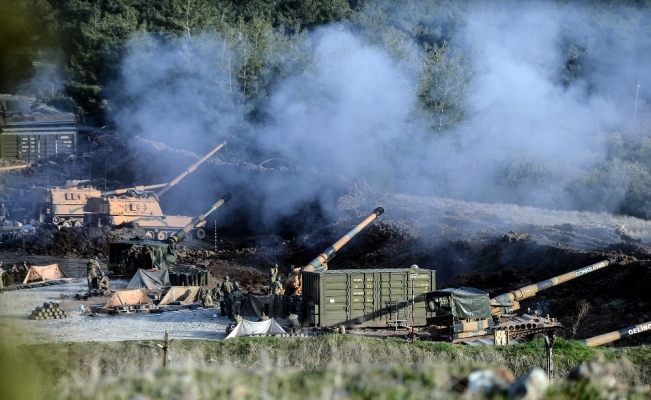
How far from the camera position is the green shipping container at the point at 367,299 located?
80.7 feet

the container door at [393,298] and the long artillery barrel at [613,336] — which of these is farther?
the container door at [393,298]

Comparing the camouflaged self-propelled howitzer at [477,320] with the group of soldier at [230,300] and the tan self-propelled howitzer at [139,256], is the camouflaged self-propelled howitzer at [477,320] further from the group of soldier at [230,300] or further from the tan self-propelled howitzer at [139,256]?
the tan self-propelled howitzer at [139,256]

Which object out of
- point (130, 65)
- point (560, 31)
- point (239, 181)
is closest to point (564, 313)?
point (239, 181)

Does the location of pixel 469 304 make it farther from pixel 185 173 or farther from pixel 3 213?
pixel 3 213

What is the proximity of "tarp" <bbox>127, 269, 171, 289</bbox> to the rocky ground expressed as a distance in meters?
2.89

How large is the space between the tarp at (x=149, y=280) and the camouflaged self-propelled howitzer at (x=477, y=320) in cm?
1107

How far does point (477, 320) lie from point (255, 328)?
5134 mm

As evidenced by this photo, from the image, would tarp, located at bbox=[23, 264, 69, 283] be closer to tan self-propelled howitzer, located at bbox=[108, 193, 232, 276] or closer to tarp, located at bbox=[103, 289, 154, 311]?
tan self-propelled howitzer, located at bbox=[108, 193, 232, 276]

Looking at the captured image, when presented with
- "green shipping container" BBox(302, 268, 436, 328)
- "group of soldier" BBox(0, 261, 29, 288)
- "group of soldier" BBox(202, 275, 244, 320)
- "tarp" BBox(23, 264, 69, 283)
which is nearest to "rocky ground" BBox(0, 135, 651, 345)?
"tarp" BBox(23, 264, 69, 283)

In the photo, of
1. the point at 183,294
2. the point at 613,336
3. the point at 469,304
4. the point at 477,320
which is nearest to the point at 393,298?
the point at 469,304

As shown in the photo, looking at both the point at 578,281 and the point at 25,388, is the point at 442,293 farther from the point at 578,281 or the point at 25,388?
the point at 25,388

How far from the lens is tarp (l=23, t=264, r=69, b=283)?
34.7 metres

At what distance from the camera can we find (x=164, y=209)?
5562 centimetres

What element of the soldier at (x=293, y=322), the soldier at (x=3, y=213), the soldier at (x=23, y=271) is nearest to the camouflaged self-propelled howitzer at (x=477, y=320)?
the soldier at (x=293, y=322)
